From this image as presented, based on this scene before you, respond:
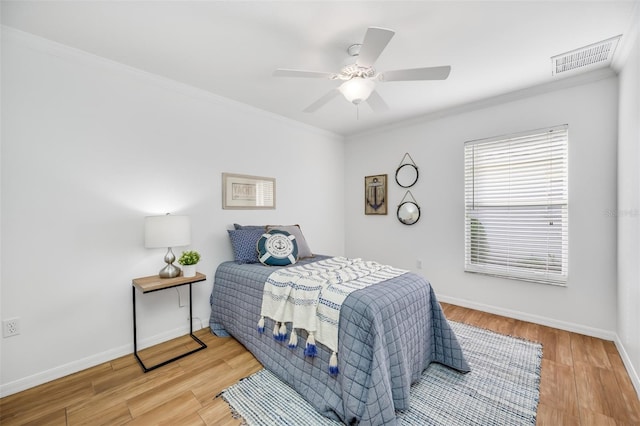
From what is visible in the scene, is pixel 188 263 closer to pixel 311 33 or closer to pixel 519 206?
pixel 311 33

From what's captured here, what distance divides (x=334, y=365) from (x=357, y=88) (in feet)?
6.14

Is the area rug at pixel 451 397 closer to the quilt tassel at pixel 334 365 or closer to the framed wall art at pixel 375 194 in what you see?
the quilt tassel at pixel 334 365

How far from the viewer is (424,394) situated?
1.79 m

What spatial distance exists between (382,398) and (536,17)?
2.57m

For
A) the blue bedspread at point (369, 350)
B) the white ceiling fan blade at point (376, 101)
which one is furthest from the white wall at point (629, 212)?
the white ceiling fan blade at point (376, 101)

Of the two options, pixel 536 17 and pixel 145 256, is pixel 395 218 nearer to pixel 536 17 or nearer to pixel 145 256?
pixel 536 17

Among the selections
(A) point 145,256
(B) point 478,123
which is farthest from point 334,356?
(B) point 478,123

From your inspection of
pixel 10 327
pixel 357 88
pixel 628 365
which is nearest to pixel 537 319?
pixel 628 365

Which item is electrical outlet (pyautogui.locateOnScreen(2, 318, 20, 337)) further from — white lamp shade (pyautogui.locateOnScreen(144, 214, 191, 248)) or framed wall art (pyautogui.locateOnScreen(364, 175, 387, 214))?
framed wall art (pyautogui.locateOnScreen(364, 175, 387, 214))

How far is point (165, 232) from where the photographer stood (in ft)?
7.35

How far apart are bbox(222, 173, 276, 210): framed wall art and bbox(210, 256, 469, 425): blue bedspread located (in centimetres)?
104

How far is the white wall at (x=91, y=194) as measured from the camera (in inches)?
74.9

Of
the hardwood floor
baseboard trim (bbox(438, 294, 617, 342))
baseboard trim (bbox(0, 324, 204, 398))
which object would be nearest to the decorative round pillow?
the hardwood floor

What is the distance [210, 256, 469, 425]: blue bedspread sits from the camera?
4.82 ft
